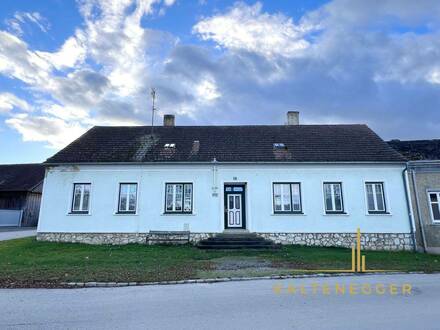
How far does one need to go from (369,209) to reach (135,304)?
1345 cm

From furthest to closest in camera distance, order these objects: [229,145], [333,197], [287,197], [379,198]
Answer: [229,145] < [287,197] < [333,197] < [379,198]

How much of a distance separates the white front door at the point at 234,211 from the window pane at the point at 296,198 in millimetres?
2922

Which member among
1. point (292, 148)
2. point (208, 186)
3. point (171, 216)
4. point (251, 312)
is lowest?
point (251, 312)

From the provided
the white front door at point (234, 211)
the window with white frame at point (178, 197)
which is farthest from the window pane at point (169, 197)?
the white front door at point (234, 211)

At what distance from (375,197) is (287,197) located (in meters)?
4.69

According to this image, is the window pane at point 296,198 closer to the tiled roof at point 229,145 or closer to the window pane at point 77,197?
the tiled roof at point 229,145

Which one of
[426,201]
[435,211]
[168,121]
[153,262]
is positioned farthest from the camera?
[168,121]

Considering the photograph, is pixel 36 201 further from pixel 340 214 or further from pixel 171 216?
pixel 340 214

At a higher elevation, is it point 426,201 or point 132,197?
point 132,197

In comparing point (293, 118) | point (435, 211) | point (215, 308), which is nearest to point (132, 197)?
point (215, 308)

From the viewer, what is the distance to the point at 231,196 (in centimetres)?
1598

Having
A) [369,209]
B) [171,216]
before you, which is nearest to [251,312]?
[171,216]

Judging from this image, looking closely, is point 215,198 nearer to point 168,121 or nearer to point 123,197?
point 123,197

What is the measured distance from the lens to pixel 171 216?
50.5 feet
